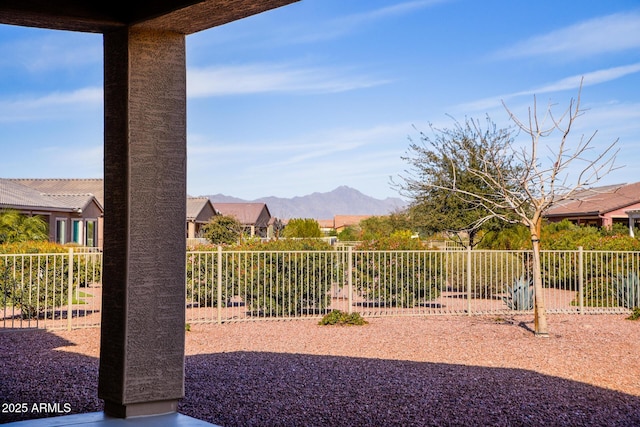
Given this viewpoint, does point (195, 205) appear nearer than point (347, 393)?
No

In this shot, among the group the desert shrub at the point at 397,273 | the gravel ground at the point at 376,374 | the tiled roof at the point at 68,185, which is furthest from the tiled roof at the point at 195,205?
the gravel ground at the point at 376,374

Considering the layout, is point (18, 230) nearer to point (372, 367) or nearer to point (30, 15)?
point (372, 367)

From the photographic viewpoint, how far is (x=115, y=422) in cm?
548

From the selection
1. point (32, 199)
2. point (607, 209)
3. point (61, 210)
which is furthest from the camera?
point (607, 209)

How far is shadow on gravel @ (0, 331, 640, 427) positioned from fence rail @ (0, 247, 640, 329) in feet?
15.7

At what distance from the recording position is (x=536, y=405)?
7117 mm

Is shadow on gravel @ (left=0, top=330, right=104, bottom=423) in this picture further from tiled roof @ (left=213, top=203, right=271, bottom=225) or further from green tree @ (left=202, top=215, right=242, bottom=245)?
tiled roof @ (left=213, top=203, right=271, bottom=225)

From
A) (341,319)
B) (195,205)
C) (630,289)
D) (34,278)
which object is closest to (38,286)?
(34,278)

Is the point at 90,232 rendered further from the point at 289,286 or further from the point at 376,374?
the point at 376,374

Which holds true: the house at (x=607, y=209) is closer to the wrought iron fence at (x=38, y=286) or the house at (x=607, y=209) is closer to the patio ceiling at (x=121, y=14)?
the wrought iron fence at (x=38, y=286)

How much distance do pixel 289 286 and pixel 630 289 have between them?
8.30m

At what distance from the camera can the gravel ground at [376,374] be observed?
22.0ft

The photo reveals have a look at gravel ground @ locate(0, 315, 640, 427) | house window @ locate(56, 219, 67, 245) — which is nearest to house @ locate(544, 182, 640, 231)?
house window @ locate(56, 219, 67, 245)

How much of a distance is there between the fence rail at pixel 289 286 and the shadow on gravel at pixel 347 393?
188 inches
